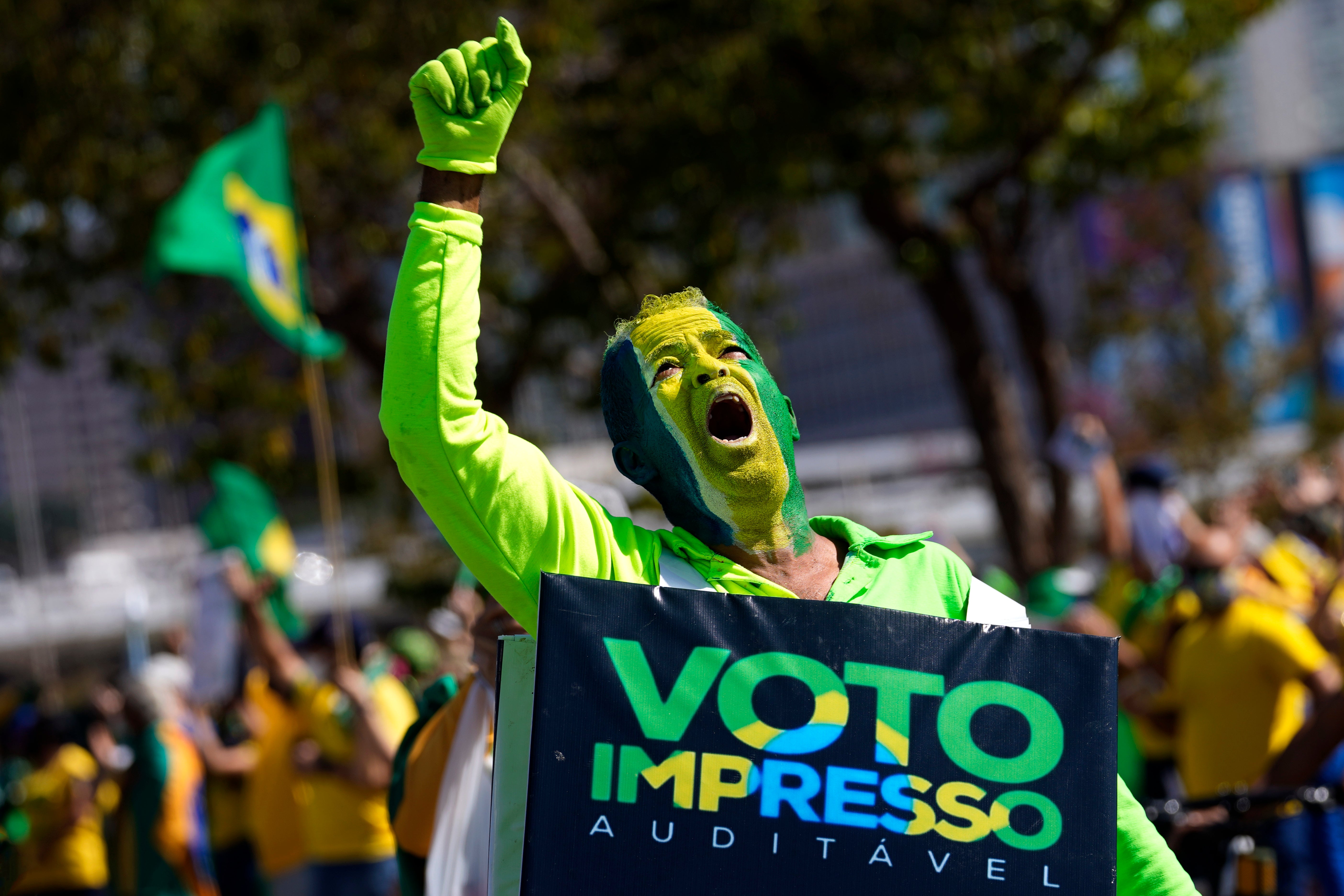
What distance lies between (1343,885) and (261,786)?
16.2 ft

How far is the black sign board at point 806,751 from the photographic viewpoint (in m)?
1.90

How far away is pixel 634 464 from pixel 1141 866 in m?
0.95

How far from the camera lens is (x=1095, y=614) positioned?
254 inches

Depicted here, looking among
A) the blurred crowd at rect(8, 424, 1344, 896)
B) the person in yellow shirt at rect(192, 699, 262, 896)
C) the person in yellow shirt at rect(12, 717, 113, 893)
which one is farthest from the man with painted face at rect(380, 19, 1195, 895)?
the person in yellow shirt at rect(12, 717, 113, 893)

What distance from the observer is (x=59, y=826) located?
796cm

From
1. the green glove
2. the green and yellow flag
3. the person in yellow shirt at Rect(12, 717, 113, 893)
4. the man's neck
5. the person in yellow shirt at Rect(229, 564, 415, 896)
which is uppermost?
the green and yellow flag

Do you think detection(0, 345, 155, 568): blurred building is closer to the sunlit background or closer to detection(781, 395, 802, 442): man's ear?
the sunlit background

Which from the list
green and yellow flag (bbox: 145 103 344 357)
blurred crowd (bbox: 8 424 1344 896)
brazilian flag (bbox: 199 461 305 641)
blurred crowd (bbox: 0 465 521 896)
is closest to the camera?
blurred crowd (bbox: 8 424 1344 896)

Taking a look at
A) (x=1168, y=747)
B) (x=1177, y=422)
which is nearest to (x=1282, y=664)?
(x=1168, y=747)

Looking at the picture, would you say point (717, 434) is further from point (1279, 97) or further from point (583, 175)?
point (1279, 97)

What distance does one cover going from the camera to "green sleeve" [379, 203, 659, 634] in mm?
1983

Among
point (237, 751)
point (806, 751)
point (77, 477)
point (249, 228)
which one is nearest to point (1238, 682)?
point (806, 751)

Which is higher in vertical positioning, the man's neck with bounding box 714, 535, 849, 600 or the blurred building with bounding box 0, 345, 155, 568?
the blurred building with bounding box 0, 345, 155, 568

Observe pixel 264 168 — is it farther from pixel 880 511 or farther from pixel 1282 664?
pixel 880 511
